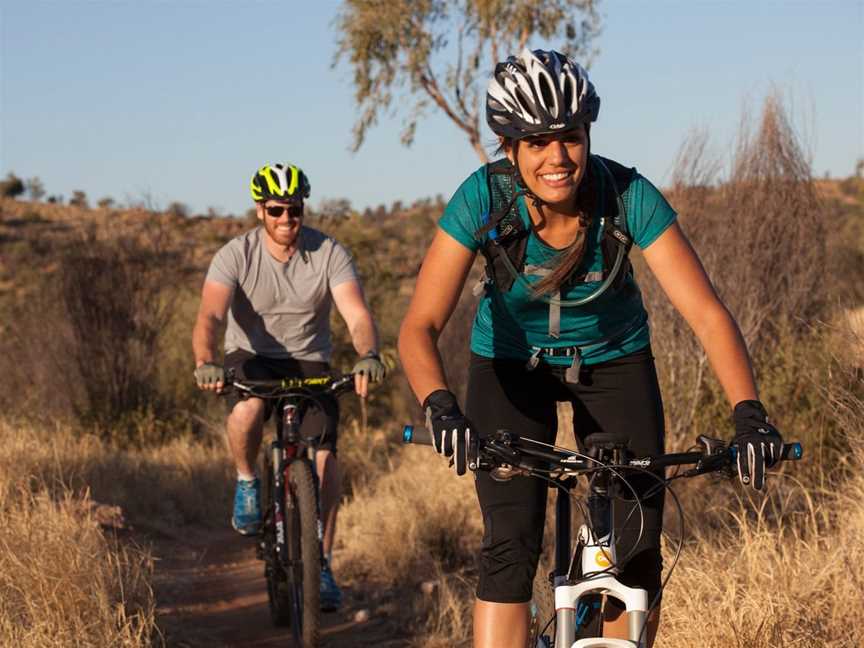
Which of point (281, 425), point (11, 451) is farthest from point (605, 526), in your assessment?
point (11, 451)

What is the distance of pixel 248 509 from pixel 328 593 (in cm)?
71

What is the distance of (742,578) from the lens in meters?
5.12

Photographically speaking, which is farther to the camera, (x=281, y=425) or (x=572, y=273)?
(x=281, y=425)

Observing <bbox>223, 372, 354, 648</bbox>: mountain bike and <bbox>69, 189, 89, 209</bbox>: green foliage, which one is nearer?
<bbox>223, 372, 354, 648</bbox>: mountain bike

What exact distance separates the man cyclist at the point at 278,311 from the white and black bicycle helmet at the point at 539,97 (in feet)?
9.14

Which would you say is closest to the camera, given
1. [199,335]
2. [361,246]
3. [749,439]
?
[749,439]

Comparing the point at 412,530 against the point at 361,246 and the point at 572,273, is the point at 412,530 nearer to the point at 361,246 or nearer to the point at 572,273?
the point at 572,273

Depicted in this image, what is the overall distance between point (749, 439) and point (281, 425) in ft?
12.1

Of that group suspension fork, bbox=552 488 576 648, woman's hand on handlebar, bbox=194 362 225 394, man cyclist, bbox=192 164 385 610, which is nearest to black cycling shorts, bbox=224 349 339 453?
man cyclist, bbox=192 164 385 610

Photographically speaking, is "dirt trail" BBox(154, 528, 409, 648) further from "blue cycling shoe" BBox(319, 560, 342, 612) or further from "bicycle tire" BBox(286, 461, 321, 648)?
"bicycle tire" BBox(286, 461, 321, 648)

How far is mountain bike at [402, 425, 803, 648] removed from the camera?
3123 millimetres

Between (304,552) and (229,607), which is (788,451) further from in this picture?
(229,607)

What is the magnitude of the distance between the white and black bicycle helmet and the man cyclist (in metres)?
2.79

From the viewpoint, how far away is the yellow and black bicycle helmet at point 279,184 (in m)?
6.52
